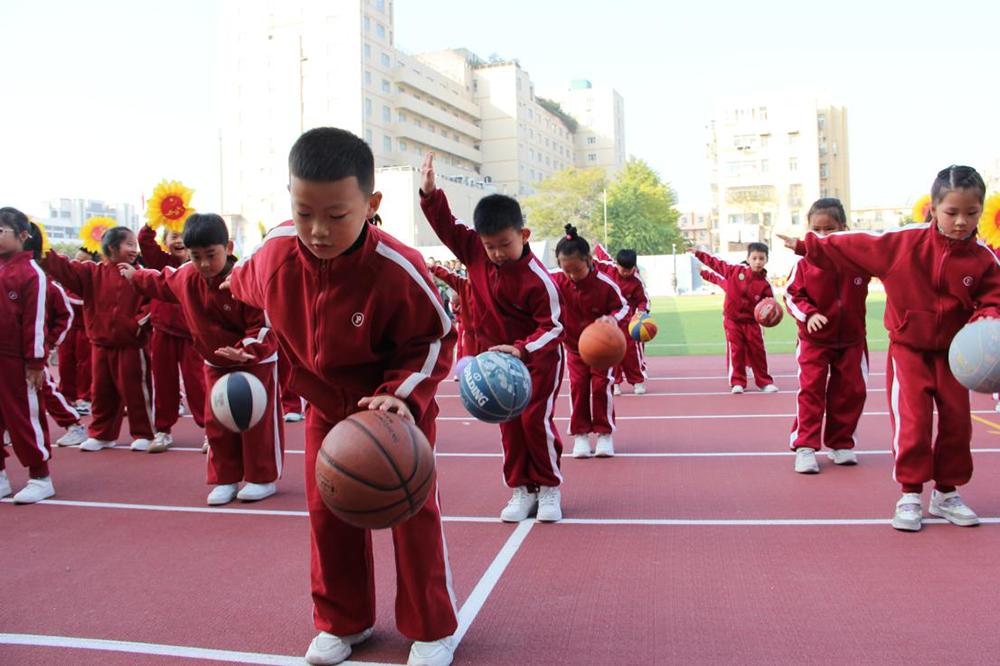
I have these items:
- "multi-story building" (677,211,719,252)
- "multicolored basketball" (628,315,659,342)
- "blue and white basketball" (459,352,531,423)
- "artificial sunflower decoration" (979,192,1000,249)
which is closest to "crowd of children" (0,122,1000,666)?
"blue and white basketball" (459,352,531,423)

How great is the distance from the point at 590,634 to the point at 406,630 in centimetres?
79

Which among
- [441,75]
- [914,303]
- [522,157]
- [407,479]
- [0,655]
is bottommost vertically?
[0,655]

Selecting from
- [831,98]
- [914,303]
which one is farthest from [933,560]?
[831,98]

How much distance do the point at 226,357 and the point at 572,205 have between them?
66957mm

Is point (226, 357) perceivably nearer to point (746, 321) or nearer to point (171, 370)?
point (171, 370)

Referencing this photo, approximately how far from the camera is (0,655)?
353 centimetres

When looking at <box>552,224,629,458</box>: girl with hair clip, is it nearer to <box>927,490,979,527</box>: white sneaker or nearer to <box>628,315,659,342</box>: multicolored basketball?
<box>927,490,979,527</box>: white sneaker

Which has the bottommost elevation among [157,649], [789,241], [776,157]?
[157,649]

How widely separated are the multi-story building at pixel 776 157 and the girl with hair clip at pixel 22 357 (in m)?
78.4

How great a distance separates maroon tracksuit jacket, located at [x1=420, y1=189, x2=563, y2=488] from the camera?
5.34m

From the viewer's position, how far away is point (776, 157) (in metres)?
85.3

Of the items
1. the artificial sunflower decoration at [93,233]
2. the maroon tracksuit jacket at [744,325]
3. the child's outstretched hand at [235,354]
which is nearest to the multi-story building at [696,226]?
the maroon tracksuit jacket at [744,325]

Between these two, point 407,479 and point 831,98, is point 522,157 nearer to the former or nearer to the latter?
point 831,98

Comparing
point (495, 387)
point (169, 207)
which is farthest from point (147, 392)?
point (495, 387)
